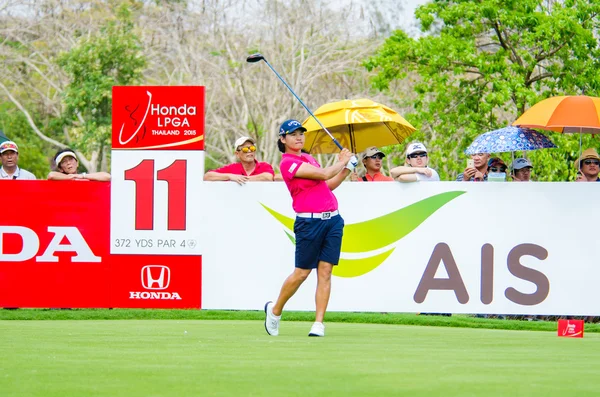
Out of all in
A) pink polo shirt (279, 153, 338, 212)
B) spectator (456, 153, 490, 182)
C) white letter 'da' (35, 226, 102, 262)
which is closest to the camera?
pink polo shirt (279, 153, 338, 212)

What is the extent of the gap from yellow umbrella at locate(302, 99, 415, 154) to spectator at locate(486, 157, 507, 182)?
3.33 ft

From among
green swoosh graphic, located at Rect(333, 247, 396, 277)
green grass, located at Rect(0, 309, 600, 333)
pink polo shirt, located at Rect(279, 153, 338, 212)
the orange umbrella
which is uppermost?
the orange umbrella

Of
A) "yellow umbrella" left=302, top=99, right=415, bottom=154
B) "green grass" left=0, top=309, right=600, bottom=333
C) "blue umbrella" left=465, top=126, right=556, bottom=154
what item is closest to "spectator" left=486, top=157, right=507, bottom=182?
"blue umbrella" left=465, top=126, right=556, bottom=154

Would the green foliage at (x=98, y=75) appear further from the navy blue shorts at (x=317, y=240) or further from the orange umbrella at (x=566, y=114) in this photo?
the navy blue shorts at (x=317, y=240)

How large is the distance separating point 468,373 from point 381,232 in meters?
5.70

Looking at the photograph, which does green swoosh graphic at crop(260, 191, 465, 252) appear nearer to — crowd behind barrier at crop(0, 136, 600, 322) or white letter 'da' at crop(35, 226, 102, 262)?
crowd behind barrier at crop(0, 136, 600, 322)

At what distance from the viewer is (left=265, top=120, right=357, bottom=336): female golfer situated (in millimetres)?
10031

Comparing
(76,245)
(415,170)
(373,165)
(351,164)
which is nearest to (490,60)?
(373,165)

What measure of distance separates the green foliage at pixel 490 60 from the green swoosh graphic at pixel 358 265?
809cm

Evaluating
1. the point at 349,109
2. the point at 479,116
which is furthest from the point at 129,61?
the point at 349,109

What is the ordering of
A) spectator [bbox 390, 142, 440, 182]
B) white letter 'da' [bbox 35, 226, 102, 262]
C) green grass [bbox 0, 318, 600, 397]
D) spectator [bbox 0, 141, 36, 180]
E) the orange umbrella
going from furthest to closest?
spectator [bbox 0, 141, 36, 180]
white letter 'da' [bbox 35, 226, 102, 262]
spectator [bbox 390, 142, 440, 182]
the orange umbrella
green grass [bbox 0, 318, 600, 397]

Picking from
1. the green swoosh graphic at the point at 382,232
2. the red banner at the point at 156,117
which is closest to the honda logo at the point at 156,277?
the red banner at the point at 156,117

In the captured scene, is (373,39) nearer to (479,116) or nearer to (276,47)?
(276,47)

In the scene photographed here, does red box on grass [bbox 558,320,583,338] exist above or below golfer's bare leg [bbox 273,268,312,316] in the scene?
below
